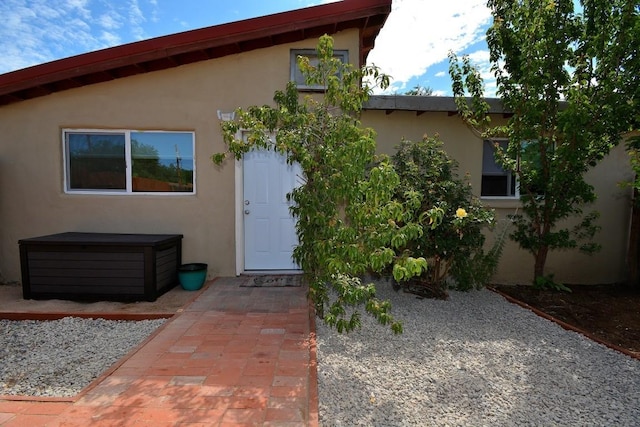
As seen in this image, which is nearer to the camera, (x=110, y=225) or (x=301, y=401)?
(x=301, y=401)

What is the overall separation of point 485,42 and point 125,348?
603cm

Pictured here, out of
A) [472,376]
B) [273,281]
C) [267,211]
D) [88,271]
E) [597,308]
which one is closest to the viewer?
[472,376]

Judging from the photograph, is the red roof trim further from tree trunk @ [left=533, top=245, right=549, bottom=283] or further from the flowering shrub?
tree trunk @ [left=533, top=245, right=549, bottom=283]

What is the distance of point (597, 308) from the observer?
456cm

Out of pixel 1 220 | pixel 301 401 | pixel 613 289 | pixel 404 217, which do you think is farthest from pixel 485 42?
pixel 1 220

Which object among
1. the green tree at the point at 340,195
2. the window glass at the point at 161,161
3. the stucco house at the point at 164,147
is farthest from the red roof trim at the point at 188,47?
the green tree at the point at 340,195

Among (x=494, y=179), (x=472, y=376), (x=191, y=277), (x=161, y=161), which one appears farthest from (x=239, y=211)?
(x=494, y=179)

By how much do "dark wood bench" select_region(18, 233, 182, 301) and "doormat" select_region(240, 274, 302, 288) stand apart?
130 centimetres

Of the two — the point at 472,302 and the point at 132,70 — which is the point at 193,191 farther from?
the point at 472,302

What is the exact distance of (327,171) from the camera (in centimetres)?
308

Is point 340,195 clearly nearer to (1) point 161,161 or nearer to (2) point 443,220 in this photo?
(2) point 443,220

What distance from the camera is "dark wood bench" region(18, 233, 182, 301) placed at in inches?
169

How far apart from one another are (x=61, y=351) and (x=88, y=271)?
142 centimetres

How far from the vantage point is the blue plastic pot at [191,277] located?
4.79 meters
